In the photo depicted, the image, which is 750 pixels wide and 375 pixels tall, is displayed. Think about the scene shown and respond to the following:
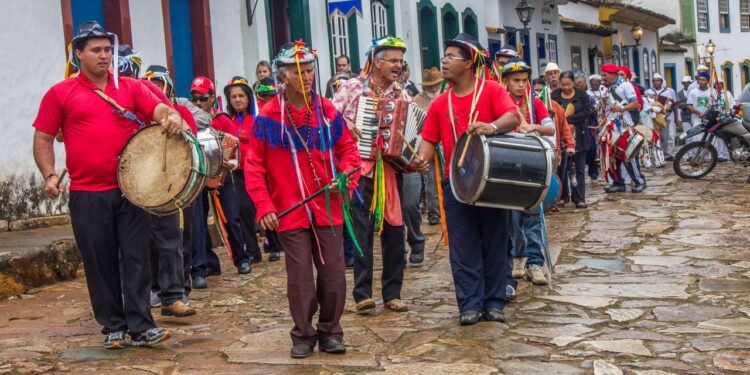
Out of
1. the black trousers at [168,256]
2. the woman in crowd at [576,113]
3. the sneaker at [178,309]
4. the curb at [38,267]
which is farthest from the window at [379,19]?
the sneaker at [178,309]

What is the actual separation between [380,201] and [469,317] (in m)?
1.16

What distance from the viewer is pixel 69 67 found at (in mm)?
7445

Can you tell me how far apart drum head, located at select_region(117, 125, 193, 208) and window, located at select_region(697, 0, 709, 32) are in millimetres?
46517

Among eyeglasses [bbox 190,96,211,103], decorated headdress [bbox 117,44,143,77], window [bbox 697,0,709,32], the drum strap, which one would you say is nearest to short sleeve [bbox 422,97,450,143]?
the drum strap

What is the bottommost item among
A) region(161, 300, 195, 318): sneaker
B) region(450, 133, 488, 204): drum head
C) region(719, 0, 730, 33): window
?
region(161, 300, 195, 318): sneaker

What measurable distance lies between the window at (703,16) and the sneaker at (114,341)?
1834 inches

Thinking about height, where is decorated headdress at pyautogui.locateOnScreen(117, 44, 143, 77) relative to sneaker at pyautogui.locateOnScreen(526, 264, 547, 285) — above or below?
above

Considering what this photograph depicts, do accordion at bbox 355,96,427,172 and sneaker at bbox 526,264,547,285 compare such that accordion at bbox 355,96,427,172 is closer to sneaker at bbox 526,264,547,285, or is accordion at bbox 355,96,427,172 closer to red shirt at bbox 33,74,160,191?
sneaker at bbox 526,264,547,285

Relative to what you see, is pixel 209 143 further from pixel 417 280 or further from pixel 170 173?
pixel 417 280

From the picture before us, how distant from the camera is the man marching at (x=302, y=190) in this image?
6215mm

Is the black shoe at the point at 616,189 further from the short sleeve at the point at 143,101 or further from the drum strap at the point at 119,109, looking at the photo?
the drum strap at the point at 119,109

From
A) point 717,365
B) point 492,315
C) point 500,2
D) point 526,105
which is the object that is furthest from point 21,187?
point 500,2

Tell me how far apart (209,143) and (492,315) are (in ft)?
7.34

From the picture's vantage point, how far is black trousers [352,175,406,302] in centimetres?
764
